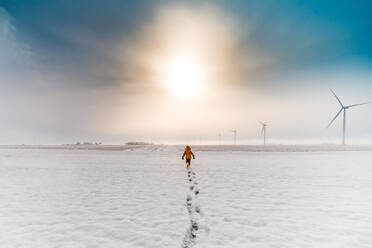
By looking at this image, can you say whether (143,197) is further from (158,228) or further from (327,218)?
(327,218)

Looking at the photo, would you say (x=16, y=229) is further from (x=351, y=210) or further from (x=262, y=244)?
(x=351, y=210)

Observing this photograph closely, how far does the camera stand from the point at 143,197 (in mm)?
10609

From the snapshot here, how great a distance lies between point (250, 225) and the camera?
7.01m

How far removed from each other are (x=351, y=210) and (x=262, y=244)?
521cm

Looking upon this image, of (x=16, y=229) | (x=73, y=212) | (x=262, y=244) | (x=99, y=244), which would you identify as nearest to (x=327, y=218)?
(x=262, y=244)

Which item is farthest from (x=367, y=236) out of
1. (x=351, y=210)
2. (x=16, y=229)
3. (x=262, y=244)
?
(x=16, y=229)

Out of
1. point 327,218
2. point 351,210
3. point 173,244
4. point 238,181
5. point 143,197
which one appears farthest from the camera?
point 238,181

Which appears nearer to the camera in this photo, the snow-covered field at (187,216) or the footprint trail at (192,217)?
the footprint trail at (192,217)

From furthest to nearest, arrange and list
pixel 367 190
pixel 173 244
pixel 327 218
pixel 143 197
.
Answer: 1. pixel 367 190
2. pixel 143 197
3. pixel 327 218
4. pixel 173 244

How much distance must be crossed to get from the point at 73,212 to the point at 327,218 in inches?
377

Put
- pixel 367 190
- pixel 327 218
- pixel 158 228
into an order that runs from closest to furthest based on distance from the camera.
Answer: pixel 158 228
pixel 327 218
pixel 367 190

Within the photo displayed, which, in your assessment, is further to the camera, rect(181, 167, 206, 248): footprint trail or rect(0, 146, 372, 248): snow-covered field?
rect(0, 146, 372, 248): snow-covered field

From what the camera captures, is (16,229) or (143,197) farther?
(143,197)

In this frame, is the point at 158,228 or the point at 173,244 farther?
the point at 158,228
